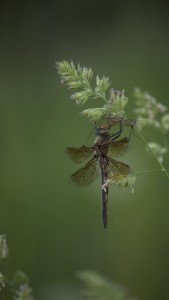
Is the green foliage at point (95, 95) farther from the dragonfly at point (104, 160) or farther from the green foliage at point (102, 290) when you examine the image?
the green foliage at point (102, 290)

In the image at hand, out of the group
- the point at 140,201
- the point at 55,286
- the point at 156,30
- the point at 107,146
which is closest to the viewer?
the point at 107,146

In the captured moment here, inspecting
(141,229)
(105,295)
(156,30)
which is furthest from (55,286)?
(156,30)

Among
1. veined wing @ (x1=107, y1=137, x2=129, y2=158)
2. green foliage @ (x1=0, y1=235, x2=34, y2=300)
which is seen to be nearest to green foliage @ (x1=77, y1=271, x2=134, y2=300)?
green foliage @ (x1=0, y1=235, x2=34, y2=300)

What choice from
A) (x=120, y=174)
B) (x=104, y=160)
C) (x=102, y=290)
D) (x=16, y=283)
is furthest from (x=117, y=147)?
(x=102, y=290)

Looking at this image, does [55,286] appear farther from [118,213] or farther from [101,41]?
[101,41]

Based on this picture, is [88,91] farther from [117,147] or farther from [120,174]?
[117,147]

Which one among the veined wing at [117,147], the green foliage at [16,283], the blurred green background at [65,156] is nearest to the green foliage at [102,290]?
the green foliage at [16,283]
